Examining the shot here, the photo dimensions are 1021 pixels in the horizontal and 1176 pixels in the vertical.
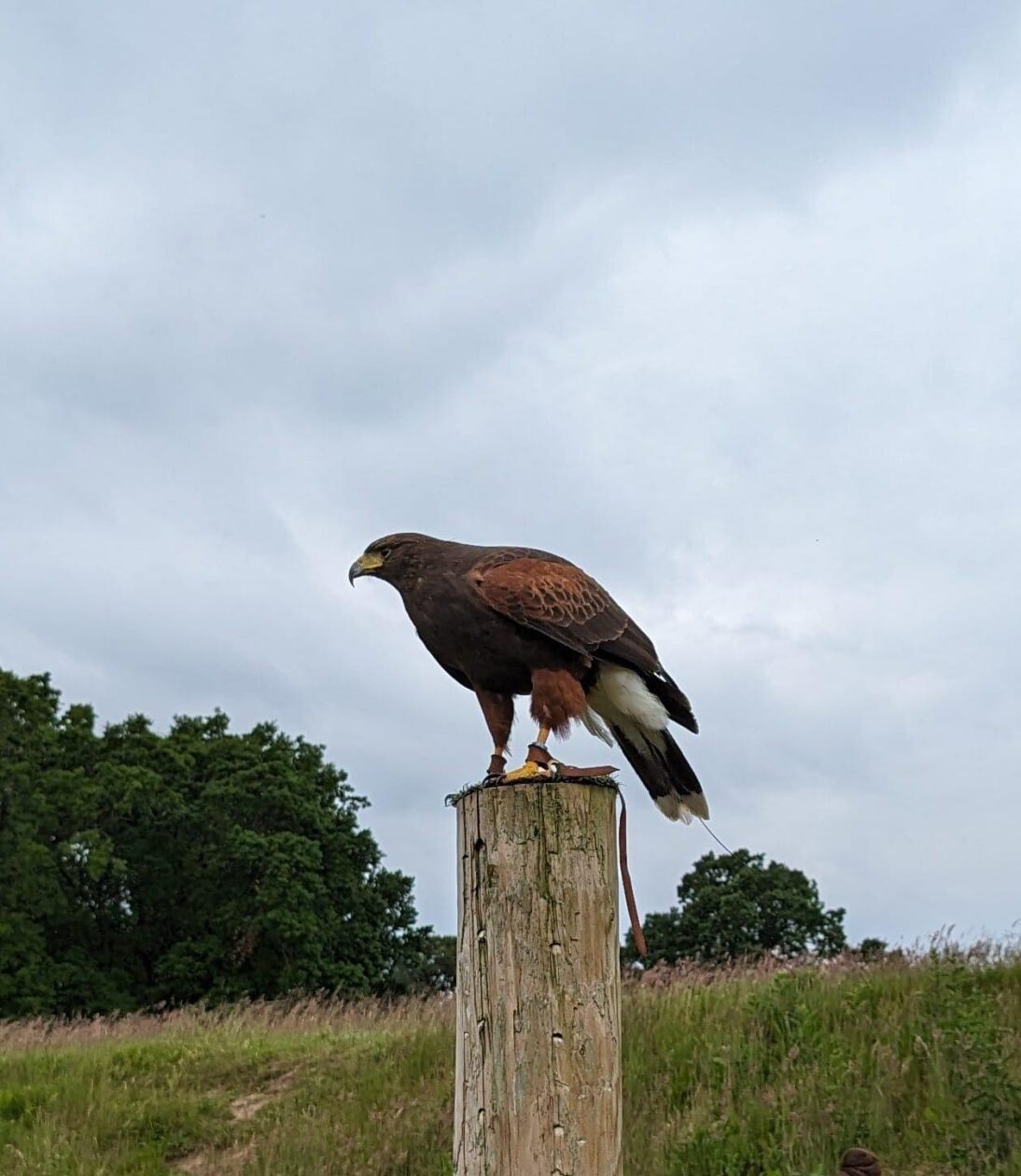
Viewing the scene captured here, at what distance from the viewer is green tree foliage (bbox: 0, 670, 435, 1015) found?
30.4 m

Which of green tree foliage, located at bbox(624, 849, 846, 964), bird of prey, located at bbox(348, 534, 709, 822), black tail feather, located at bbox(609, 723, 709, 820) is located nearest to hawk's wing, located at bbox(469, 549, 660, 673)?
bird of prey, located at bbox(348, 534, 709, 822)

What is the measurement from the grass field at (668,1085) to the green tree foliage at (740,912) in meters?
18.4

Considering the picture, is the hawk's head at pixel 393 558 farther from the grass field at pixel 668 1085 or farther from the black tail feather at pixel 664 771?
the grass field at pixel 668 1085

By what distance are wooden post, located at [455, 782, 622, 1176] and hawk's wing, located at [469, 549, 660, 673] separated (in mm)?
1515

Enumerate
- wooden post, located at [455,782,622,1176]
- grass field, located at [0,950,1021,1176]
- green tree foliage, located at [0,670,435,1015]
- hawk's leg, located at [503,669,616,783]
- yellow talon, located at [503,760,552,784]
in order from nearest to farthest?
wooden post, located at [455,782,622,1176] → yellow talon, located at [503,760,552,784] → hawk's leg, located at [503,669,616,783] → grass field, located at [0,950,1021,1176] → green tree foliage, located at [0,670,435,1015]

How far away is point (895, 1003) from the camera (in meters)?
9.27

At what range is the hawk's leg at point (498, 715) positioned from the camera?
4746mm

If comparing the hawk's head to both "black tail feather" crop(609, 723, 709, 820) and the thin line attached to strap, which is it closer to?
"black tail feather" crop(609, 723, 709, 820)

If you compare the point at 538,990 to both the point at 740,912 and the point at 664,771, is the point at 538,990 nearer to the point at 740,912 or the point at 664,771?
the point at 664,771

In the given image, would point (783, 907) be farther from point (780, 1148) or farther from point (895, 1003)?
point (780, 1148)

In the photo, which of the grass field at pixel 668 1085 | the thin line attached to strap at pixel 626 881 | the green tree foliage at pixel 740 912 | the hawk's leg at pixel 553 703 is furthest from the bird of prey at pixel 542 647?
the green tree foliage at pixel 740 912

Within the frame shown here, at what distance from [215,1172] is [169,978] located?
75.7ft

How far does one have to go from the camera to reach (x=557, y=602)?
4594 millimetres

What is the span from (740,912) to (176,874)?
14554mm
